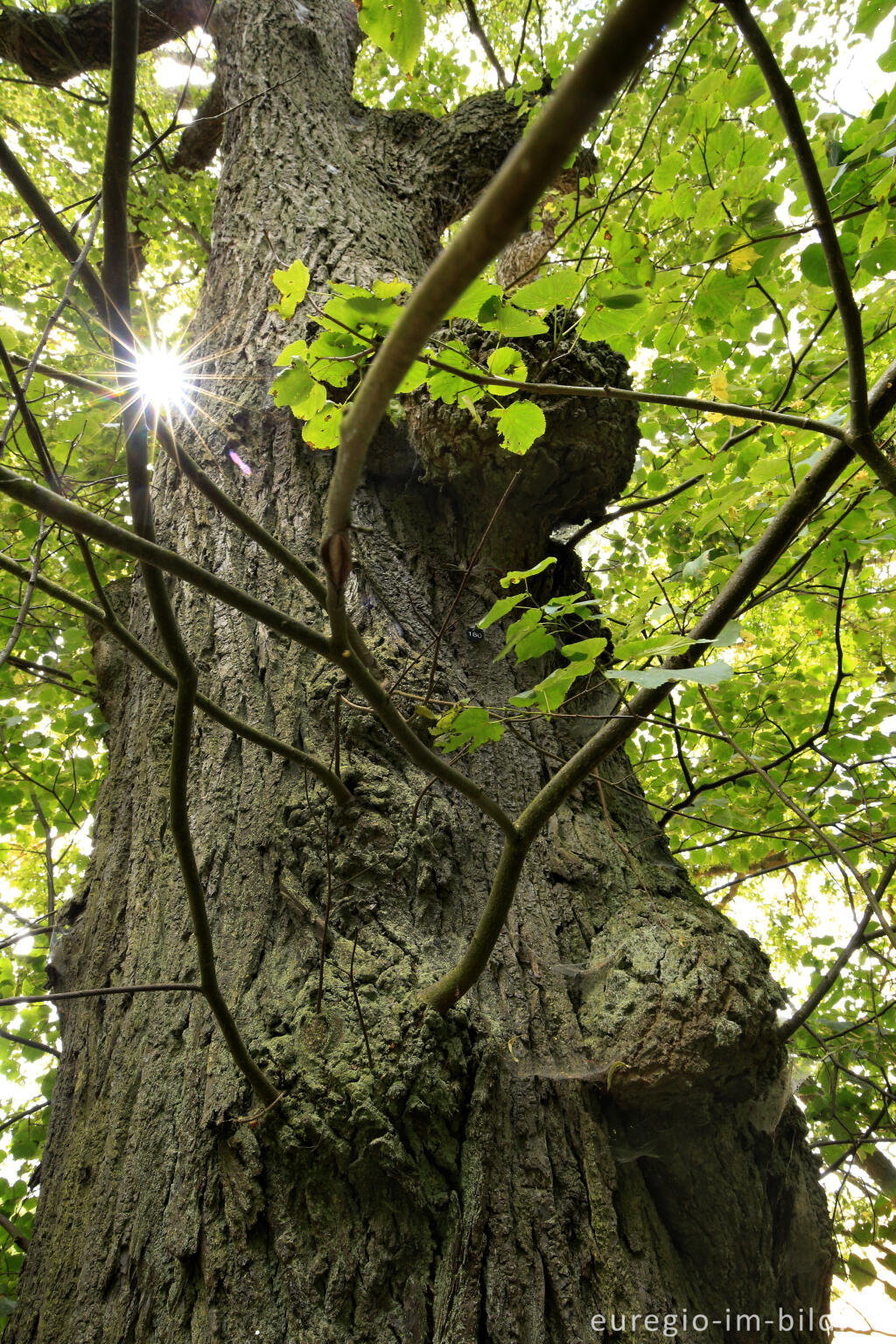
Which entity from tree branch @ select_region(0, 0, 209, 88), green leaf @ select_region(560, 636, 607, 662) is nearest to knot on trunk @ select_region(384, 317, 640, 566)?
green leaf @ select_region(560, 636, 607, 662)

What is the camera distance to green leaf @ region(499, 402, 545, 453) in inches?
45.3

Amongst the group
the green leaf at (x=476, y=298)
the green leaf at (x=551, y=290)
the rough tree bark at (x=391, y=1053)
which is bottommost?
the rough tree bark at (x=391, y=1053)

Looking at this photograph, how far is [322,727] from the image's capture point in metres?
1.52

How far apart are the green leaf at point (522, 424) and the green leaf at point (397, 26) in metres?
0.46

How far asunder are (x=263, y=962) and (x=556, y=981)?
56cm

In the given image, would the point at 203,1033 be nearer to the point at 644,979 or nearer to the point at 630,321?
the point at 644,979

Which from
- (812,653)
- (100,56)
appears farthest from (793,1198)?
(100,56)

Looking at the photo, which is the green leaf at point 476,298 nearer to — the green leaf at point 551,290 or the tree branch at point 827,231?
Answer: the green leaf at point 551,290

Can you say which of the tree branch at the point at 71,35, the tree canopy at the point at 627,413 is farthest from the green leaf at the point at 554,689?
the tree branch at the point at 71,35

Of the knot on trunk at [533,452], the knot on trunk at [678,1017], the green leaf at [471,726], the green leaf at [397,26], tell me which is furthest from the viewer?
the knot on trunk at [533,452]

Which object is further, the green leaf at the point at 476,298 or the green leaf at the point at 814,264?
the green leaf at the point at 814,264

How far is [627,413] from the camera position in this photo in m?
1.86

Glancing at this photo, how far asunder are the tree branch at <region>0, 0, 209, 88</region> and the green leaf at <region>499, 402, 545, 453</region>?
3449mm

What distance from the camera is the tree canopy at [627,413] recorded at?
94 centimetres
